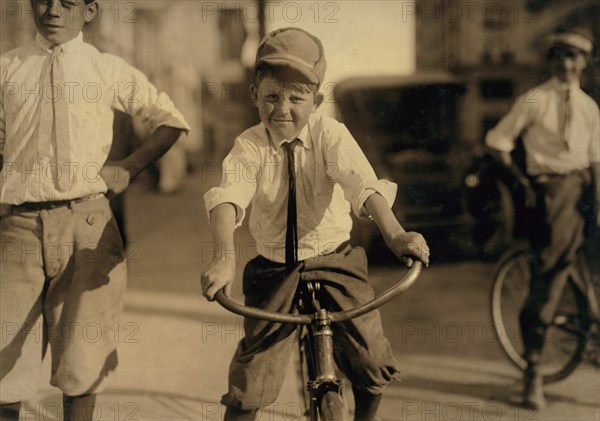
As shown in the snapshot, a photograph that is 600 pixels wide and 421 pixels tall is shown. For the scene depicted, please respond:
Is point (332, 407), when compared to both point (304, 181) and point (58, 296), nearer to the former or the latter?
point (304, 181)

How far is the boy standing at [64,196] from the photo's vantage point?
3.82 m

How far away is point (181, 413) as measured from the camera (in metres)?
4.12

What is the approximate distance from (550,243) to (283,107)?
171cm

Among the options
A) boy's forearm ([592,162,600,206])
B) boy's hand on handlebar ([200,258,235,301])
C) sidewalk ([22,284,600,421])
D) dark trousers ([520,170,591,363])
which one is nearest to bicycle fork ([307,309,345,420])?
boy's hand on handlebar ([200,258,235,301])

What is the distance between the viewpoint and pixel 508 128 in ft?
14.0

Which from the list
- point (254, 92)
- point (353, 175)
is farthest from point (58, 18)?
point (353, 175)

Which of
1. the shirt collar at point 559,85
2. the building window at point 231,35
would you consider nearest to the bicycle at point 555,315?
the shirt collar at point 559,85

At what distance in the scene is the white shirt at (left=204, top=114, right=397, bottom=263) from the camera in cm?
370

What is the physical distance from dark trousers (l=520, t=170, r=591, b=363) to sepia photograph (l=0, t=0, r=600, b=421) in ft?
0.04

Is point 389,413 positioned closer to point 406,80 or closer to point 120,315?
point 120,315

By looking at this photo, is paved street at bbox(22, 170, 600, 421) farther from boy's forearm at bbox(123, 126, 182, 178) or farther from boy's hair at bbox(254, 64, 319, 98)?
boy's hair at bbox(254, 64, 319, 98)

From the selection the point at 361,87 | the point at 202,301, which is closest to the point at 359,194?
the point at 361,87

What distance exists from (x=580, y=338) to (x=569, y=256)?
1.51ft

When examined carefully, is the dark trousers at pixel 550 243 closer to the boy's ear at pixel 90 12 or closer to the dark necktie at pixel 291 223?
the dark necktie at pixel 291 223
